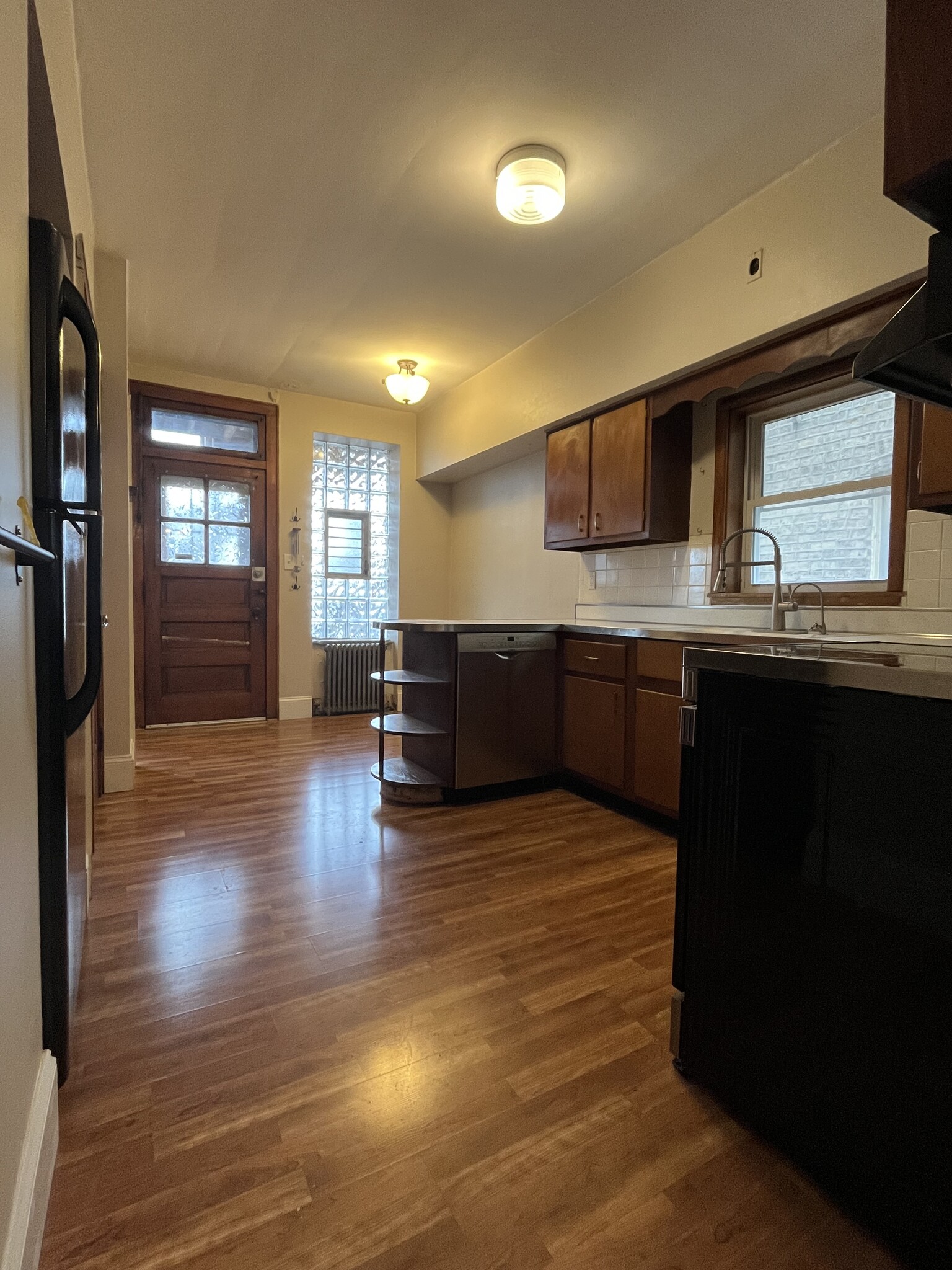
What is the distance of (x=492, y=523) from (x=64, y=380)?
4.03m

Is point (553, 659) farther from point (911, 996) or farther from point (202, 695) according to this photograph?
point (202, 695)

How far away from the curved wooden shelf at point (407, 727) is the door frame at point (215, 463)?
2.26 m

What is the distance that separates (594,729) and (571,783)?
46cm

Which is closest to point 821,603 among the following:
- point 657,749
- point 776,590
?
point 776,590

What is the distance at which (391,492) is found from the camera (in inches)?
226

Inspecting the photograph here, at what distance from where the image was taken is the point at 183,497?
4762mm

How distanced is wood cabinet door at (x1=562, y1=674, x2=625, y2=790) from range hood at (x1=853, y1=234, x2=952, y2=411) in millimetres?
1889

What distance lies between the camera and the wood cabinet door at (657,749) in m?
2.62

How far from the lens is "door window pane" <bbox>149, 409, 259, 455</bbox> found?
4.68 metres

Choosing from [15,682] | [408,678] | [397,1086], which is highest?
[15,682]

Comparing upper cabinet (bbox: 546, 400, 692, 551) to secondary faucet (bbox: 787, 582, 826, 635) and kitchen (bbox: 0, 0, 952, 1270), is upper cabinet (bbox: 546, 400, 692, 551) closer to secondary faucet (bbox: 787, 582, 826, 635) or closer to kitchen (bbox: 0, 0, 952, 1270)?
kitchen (bbox: 0, 0, 952, 1270)

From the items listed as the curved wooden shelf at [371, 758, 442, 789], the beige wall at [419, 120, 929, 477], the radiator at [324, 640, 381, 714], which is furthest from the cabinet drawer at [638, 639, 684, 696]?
the radiator at [324, 640, 381, 714]

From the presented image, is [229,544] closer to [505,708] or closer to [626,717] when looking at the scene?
[505,708]

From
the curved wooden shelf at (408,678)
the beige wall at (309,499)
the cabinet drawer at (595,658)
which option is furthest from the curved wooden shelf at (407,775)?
the beige wall at (309,499)
